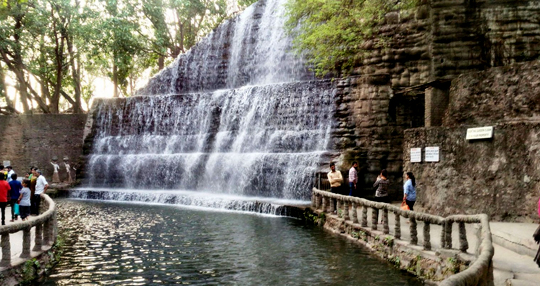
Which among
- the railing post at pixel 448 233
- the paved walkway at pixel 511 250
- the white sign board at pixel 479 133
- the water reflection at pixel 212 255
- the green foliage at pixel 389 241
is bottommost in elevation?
the water reflection at pixel 212 255

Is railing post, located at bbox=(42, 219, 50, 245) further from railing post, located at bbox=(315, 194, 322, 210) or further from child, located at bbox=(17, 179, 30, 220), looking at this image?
railing post, located at bbox=(315, 194, 322, 210)

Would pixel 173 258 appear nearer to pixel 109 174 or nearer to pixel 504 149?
pixel 504 149

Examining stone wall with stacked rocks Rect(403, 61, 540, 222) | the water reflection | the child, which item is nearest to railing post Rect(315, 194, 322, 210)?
the water reflection

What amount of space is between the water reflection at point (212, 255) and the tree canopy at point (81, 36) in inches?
→ 962

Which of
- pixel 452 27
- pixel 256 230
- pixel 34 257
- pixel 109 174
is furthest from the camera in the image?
Result: pixel 109 174

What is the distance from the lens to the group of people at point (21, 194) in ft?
42.0

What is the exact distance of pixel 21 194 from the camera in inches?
524

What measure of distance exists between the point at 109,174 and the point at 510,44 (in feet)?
83.4

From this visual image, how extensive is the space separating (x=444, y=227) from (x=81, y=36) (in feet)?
115

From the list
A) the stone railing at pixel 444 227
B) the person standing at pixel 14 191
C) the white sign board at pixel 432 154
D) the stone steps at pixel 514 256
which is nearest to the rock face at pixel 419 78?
the white sign board at pixel 432 154

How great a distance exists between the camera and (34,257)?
31.2 feet

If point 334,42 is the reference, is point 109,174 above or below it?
below

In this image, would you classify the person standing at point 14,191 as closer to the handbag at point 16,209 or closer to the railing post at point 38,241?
the handbag at point 16,209

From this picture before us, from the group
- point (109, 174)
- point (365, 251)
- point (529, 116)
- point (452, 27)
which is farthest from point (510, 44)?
point (109, 174)
